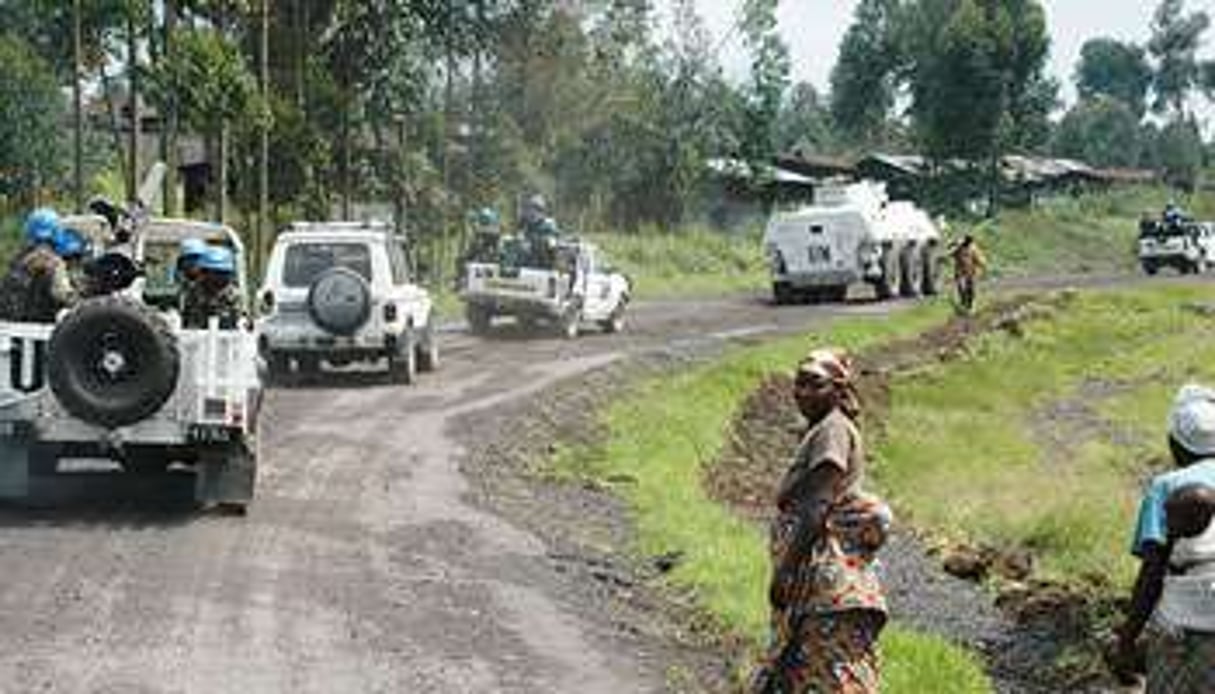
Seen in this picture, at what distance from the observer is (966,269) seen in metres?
40.1

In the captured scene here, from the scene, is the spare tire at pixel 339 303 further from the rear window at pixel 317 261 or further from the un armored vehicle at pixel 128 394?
the un armored vehicle at pixel 128 394

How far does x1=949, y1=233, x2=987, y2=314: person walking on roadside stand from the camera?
39688 millimetres

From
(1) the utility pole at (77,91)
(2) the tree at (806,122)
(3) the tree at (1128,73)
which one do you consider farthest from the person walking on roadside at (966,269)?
(3) the tree at (1128,73)

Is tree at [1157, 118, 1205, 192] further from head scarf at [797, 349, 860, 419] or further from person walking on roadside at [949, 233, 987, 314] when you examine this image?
head scarf at [797, 349, 860, 419]

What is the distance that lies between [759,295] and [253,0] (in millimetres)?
14931

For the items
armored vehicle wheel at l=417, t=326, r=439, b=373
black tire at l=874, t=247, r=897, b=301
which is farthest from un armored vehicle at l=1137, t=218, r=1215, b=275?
armored vehicle wheel at l=417, t=326, r=439, b=373

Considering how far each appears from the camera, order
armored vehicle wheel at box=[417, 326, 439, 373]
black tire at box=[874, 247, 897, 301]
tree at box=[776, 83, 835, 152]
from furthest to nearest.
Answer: tree at box=[776, 83, 835, 152] → black tire at box=[874, 247, 897, 301] → armored vehicle wheel at box=[417, 326, 439, 373]

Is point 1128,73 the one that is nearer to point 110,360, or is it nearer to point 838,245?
point 838,245

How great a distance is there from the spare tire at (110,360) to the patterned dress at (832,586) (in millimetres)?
7112

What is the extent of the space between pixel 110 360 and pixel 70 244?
5.26ft

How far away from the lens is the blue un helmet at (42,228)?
14039 millimetres

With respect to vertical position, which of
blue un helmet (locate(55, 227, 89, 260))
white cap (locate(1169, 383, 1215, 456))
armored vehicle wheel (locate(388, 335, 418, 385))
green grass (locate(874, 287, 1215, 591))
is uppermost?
blue un helmet (locate(55, 227, 89, 260))

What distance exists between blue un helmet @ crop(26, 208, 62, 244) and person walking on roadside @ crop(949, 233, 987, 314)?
27216 millimetres

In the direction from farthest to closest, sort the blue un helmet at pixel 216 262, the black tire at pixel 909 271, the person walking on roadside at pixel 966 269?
the black tire at pixel 909 271 → the person walking on roadside at pixel 966 269 → the blue un helmet at pixel 216 262
